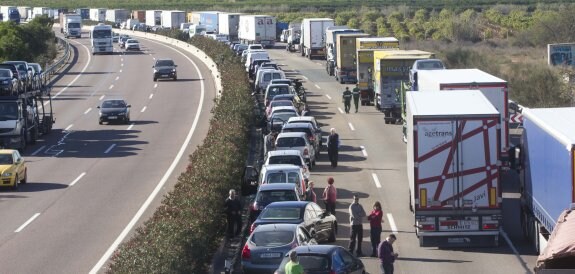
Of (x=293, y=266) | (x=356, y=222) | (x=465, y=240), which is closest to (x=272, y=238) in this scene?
(x=356, y=222)

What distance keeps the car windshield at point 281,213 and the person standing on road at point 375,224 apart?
1541mm

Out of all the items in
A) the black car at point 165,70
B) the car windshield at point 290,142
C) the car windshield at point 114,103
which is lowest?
the car windshield at point 290,142

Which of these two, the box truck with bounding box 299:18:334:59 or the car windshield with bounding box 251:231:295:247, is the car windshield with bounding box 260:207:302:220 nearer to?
the car windshield with bounding box 251:231:295:247

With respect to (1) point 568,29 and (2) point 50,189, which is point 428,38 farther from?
(2) point 50,189

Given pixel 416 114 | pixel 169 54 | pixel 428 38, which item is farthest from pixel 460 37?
pixel 416 114

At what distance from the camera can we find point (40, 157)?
144ft

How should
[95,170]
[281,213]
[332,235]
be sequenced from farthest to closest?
[95,170] < [332,235] < [281,213]

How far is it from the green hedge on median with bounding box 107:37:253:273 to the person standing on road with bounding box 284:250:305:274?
1.61 metres

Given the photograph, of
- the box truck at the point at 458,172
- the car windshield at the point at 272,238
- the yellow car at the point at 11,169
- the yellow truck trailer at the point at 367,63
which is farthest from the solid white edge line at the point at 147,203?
the yellow truck trailer at the point at 367,63

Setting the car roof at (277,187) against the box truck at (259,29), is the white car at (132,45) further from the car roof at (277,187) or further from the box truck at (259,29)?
the car roof at (277,187)

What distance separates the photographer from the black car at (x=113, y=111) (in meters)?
53.6

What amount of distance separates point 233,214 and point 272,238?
4017mm

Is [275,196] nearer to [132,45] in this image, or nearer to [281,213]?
[281,213]

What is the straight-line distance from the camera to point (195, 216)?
895 inches
